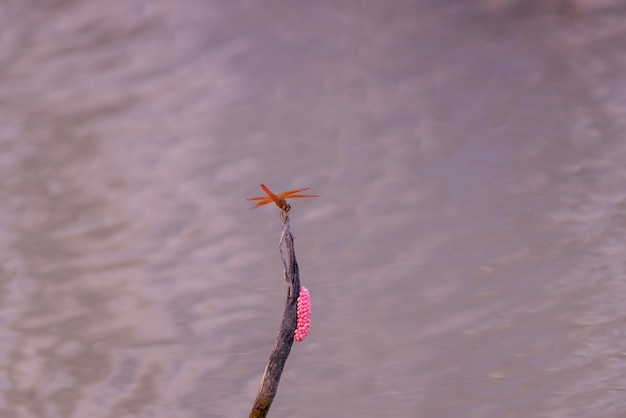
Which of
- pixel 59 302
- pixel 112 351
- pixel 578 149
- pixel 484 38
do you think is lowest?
pixel 112 351

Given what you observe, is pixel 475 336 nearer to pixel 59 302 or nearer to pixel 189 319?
pixel 189 319

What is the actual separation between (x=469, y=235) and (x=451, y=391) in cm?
108

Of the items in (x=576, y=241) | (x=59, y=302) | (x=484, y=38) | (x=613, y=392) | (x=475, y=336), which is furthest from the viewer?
(x=613, y=392)

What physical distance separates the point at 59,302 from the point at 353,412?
1.81 meters

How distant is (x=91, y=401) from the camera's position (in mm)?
3703

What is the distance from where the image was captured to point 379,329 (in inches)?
148

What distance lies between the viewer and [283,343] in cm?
186

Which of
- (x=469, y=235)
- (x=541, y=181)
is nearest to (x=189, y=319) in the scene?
→ (x=469, y=235)

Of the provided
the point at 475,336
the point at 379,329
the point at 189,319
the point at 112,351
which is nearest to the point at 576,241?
the point at 475,336

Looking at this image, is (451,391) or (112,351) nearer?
(112,351)

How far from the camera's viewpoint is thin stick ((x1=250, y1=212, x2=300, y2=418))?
186 centimetres

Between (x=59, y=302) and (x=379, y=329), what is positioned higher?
(x=59, y=302)

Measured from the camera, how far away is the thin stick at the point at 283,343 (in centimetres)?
186

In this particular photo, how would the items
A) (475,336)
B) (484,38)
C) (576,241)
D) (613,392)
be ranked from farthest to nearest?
(613,392)
(475,336)
(576,241)
(484,38)
